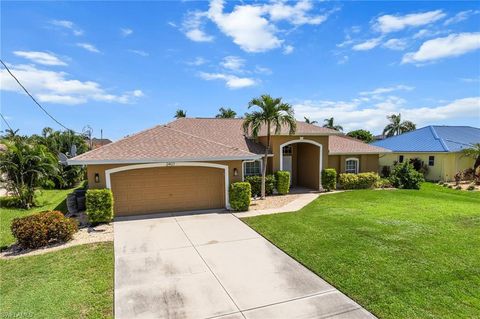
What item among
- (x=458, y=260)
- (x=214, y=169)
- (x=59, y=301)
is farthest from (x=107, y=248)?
(x=458, y=260)

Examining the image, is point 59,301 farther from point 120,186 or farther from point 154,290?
point 120,186

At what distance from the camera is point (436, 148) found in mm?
25703

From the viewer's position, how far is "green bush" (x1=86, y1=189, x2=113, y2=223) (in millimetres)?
11336

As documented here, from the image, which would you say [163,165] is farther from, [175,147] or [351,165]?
[351,165]

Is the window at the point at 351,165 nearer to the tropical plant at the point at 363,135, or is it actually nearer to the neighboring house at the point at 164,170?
the neighboring house at the point at 164,170

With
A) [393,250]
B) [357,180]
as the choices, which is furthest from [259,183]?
[393,250]

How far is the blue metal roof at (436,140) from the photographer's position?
26188 millimetres

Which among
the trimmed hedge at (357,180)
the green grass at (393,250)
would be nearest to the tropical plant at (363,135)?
the trimmed hedge at (357,180)

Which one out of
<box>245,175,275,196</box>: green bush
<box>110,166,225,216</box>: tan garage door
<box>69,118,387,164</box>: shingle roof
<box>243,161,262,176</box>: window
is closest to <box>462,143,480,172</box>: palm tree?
<box>69,118,387,164</box>: shingle roof

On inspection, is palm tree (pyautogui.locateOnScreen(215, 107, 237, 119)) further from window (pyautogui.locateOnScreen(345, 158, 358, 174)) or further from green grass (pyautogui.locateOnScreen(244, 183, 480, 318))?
green grass (pyautogui.locateOnScreen(244, 183, 480, 318))

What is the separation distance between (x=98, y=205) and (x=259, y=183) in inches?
362

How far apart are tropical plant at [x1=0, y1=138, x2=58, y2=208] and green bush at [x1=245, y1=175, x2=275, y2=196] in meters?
A: 11.5

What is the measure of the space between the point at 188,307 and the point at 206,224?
589 cm

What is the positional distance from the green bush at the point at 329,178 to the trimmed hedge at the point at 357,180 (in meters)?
1.18
